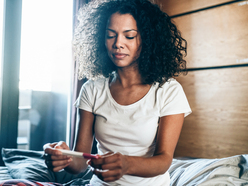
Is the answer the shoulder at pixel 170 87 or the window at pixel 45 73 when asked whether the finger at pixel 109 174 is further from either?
the window at pixel 45 73

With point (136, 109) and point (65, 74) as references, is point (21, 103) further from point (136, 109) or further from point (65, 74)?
point (136, 109)

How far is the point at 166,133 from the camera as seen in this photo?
0.88 metres

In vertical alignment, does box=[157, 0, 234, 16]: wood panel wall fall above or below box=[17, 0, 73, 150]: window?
above

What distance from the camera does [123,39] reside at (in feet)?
3.14

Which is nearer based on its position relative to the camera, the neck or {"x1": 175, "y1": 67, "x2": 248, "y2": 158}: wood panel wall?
the neck

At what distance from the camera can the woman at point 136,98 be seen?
0.90 meters

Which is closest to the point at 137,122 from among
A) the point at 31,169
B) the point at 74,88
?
the point at 31,169

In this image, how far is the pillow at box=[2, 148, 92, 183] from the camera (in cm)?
132

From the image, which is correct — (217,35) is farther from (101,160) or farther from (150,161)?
(101,160)

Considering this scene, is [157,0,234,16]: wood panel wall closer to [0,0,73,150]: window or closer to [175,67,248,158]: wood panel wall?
[175,67,248,158]: wood panel wall

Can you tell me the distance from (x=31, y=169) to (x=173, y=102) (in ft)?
3.34

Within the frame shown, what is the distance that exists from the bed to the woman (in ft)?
1.00

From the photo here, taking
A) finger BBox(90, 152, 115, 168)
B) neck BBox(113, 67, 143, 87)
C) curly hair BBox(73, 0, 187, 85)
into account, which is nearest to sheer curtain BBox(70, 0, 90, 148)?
curly hair BBox(73, 0, 187, 85)

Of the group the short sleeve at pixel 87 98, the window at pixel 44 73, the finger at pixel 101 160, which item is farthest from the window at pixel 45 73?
the finger at pixel 101 160
